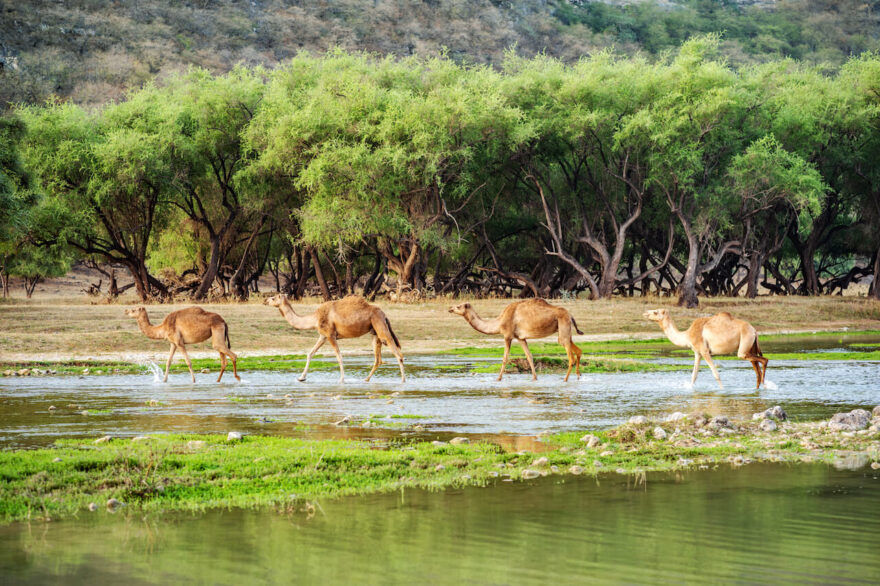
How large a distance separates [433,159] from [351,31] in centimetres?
6960

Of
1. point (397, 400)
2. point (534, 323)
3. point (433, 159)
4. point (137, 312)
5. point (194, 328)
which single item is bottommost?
point (397, 400)

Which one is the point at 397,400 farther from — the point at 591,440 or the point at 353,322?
the point at 591,440

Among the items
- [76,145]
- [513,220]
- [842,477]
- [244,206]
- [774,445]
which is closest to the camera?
[842,477]

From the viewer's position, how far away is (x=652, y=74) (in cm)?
4819

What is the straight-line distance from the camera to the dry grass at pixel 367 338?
27.9 metres

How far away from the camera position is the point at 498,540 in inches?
304

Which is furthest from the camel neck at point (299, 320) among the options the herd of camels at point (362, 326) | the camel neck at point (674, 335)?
the camel neck at point (674, 335)

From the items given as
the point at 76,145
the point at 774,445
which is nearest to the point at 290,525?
the point at 774,445

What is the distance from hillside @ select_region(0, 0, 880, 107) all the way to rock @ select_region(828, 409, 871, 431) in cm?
6758

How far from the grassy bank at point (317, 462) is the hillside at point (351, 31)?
66.9 meters

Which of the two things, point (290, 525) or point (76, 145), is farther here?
point (76, 145)

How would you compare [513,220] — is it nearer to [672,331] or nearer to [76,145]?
[76,145]

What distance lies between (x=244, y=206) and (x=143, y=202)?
4.72 m

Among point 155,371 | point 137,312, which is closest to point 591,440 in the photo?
point 155,371
